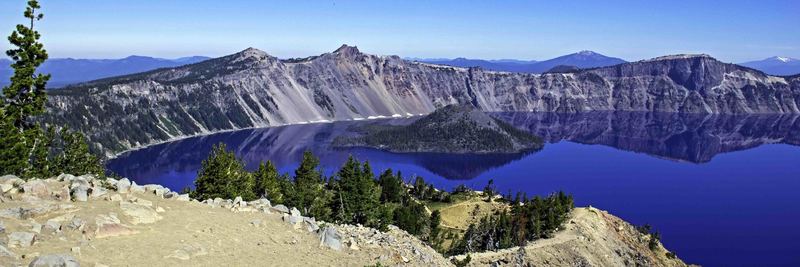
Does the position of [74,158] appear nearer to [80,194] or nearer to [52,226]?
[80,194]

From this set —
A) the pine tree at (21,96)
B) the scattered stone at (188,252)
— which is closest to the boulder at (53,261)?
the scattered stone at (188,252)

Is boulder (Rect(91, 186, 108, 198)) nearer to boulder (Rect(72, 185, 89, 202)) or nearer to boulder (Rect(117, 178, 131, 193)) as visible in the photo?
boulder (Rect(72, 185, 89, 202))

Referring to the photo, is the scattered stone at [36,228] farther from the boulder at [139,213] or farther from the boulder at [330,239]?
the boulder at [330,239]

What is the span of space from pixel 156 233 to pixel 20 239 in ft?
24.8

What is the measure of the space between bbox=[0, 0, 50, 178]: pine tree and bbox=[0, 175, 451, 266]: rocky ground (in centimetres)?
2809

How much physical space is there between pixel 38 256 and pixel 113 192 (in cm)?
→ 1316

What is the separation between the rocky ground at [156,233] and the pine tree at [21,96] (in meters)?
28.1

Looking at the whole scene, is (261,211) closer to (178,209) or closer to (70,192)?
(178,209)

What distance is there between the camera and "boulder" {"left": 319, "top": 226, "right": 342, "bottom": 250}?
134 feet

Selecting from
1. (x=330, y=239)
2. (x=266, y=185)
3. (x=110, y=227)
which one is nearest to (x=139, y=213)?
(x=110, y=227)

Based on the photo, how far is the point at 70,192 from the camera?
40250 millimetres

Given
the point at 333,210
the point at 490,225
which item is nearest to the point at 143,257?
the point at 333,210

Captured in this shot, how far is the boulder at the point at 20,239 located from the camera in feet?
101

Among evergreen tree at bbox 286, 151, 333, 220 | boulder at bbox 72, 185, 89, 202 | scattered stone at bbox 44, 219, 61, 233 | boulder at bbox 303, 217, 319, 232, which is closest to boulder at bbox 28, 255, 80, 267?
scattered stone at bbox 44, 219, 61, 233
